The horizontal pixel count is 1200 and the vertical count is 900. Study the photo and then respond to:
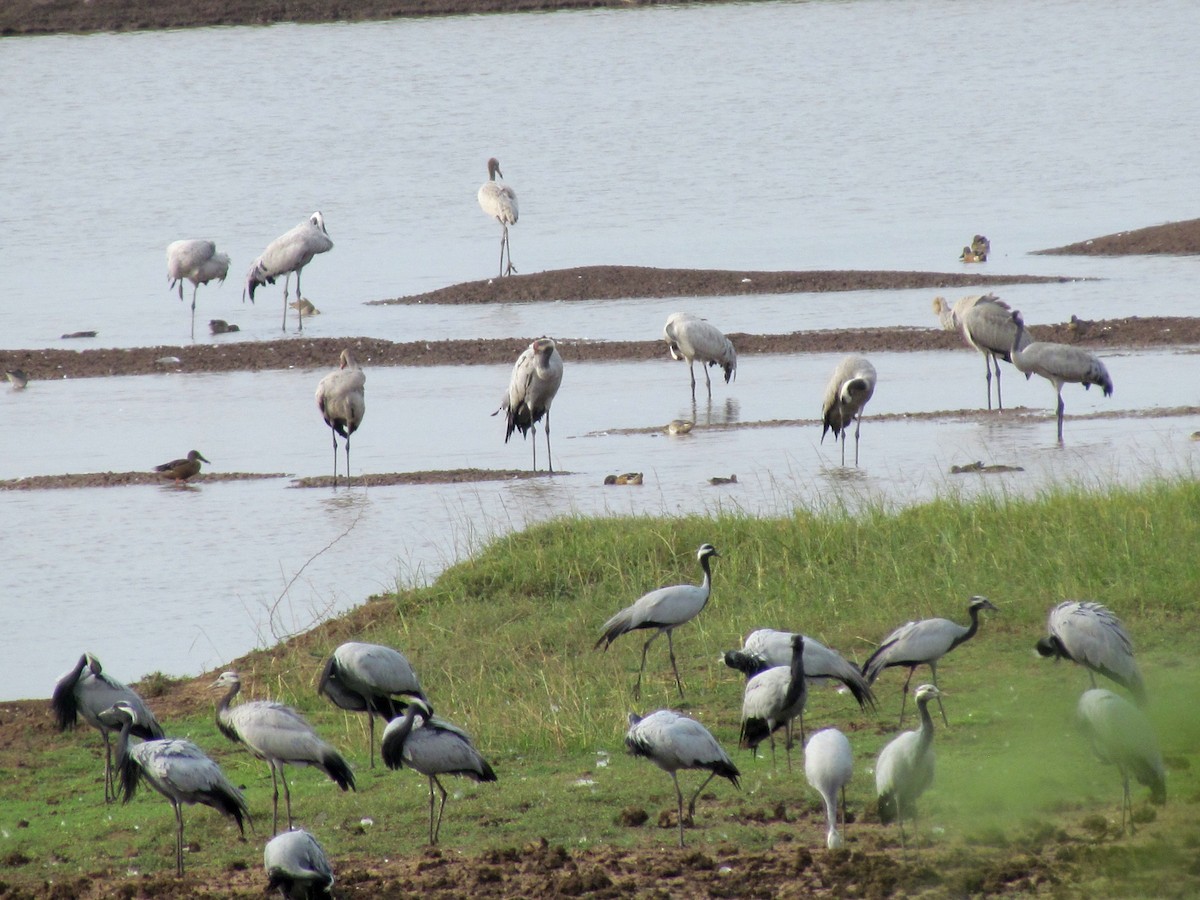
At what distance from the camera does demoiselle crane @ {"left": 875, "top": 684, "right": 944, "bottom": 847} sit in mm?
5152

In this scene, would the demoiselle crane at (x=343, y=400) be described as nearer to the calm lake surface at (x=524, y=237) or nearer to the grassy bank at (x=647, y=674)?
the calm lake surface at (x=524, y=237)

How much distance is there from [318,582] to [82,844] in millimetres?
4908

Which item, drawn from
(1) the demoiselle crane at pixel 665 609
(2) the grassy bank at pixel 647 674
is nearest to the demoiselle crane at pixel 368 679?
(2) the grassy bank at pixel 647 674

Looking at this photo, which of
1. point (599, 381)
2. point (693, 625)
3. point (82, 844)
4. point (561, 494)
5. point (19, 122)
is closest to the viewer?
point (82, 844)

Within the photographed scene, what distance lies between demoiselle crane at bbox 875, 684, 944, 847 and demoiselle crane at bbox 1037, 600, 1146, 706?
1166 mm

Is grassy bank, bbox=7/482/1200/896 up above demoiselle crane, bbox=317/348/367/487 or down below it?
below

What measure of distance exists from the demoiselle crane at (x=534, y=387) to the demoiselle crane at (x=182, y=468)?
2.84 m

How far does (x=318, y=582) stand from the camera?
11.7 metres

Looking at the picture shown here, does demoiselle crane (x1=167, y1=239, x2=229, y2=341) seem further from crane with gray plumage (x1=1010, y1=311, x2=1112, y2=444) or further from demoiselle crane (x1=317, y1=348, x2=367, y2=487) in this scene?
crane with gray plumage (x1=1010, y1=311, x2=1112, y2=444)

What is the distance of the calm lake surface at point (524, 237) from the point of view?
1318 cm

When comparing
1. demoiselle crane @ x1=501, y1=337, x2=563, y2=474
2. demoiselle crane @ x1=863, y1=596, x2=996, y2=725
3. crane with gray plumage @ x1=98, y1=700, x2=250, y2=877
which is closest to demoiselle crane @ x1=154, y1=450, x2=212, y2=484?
demoiselle crane @ x1=501, y1=337, x2=563, y2=474

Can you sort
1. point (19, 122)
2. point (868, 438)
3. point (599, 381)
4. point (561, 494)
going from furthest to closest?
point (19, 122), point (599, 381), point (868, 438), point (561, 494)

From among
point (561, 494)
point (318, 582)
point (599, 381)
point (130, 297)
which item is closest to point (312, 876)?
point (318, 582)

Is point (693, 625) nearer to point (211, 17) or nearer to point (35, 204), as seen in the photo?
point (35, 204)
